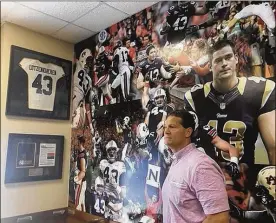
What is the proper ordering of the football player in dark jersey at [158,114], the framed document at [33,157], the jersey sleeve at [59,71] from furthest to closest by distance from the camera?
the jersey sleeve at [59,71], the framed document at [33,157], the football player in dark jersey at [158,114]

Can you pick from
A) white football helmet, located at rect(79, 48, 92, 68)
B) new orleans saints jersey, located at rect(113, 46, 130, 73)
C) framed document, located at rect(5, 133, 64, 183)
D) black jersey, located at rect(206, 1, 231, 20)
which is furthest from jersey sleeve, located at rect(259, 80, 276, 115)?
framed document, located at rect(5, 133, 64, 183)

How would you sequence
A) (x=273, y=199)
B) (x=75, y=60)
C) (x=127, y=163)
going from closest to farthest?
(x=273, y=199) → (x=127, y=163) → (x=75, y=60)

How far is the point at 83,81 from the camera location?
11.2 feet

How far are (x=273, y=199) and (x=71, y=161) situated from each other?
2.45m

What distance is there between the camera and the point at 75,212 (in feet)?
10.6

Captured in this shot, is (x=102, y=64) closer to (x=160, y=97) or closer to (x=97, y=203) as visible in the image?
(x=160, y=97)

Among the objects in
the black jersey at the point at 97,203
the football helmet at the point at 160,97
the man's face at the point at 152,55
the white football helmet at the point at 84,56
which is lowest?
the black jersey at the point at 97,203

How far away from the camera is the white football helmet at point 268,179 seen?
1.69m

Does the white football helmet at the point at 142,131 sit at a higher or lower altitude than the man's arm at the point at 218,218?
higher

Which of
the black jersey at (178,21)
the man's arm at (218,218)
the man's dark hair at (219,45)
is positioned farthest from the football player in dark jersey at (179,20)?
the man's arm at (218,218)

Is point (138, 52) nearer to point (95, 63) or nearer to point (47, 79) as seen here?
point (95, 63)

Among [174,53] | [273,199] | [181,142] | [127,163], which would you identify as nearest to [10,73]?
[127,163]

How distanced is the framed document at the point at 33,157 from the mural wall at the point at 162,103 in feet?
0.71

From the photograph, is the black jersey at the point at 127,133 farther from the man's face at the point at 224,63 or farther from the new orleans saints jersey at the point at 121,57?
the man's face at the point at 224,63
